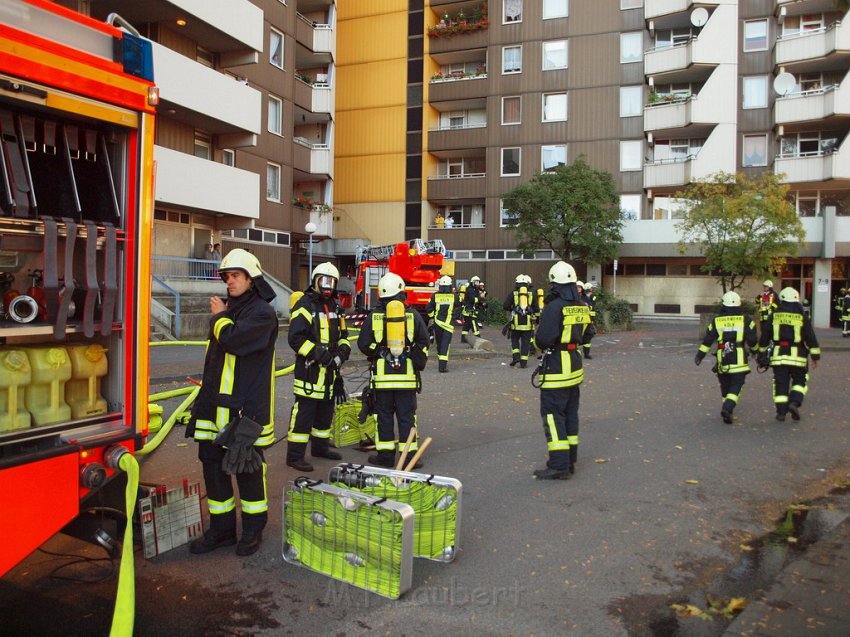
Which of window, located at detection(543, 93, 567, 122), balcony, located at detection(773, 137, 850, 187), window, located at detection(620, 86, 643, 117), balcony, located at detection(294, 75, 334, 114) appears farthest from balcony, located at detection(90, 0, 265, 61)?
balcony, located at detection(773, 137, 850, 187)

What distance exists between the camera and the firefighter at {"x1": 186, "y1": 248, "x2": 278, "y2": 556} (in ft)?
14.3

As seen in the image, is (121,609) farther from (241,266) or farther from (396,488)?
(241,266)

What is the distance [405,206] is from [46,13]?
32.8 meters

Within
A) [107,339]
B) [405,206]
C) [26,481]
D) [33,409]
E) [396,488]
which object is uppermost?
[405,206]

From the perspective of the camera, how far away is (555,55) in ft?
108

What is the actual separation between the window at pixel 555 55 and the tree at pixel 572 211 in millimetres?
6262

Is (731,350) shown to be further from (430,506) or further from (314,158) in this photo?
(314,158)

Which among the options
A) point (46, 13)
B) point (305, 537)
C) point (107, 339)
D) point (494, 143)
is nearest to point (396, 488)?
point (305, 537)

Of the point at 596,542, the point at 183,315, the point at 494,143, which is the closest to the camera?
the point at 596,542

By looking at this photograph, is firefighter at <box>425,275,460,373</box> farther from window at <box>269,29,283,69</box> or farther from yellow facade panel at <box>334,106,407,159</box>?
yellow facade panel at <box>334,106,407,159</box>

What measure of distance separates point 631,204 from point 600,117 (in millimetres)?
4252

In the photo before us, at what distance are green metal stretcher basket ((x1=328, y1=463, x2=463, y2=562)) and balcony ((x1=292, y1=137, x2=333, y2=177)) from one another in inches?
1041

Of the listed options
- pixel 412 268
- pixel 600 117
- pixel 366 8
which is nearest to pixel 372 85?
pixel 366 8

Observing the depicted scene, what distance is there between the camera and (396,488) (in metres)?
4.43
